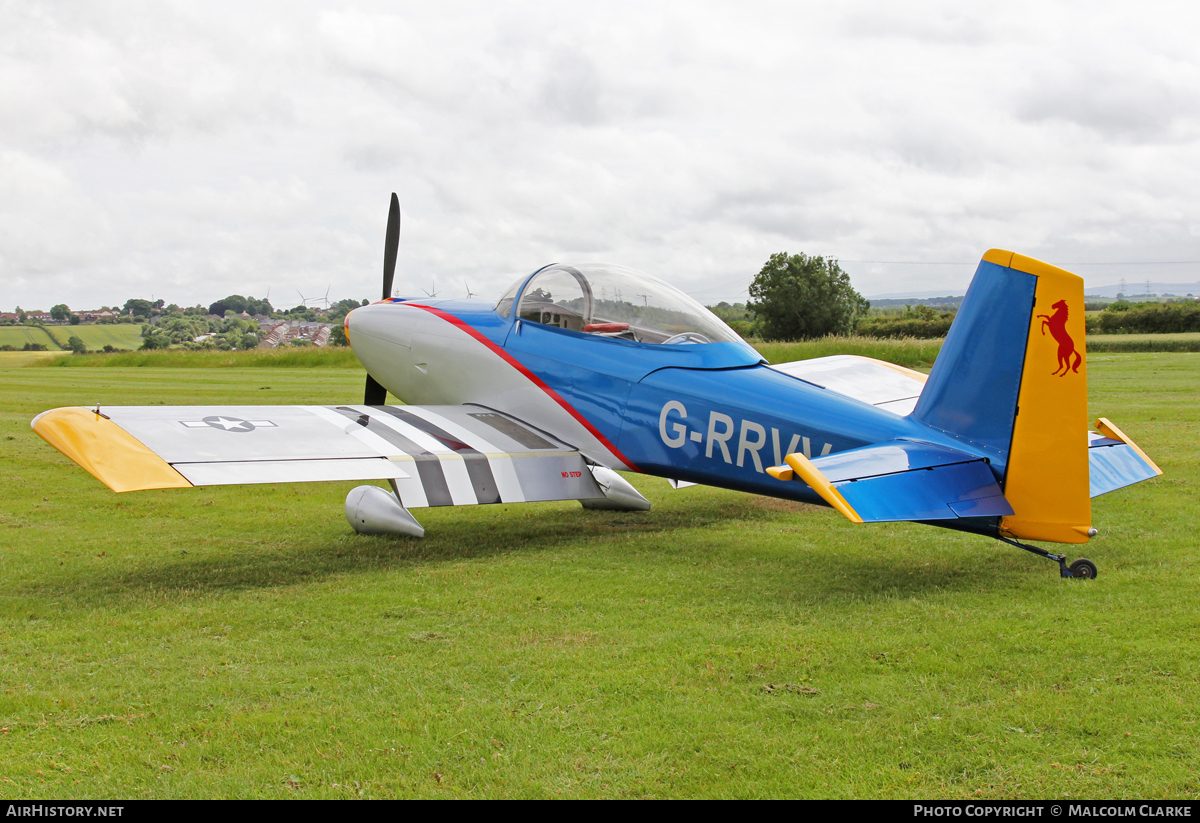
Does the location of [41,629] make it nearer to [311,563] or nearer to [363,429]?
[311,563]

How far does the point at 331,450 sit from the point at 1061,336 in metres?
4.86

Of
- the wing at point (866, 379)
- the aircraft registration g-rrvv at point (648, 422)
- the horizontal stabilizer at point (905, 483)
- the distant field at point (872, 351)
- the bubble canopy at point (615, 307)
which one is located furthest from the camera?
the distant field at point (872, 351)

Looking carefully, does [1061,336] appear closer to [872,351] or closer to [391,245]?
[391,245]

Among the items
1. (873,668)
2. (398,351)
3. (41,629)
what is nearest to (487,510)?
(398,351)

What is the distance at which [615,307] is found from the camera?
24.5 feet

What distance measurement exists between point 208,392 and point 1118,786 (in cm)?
2242

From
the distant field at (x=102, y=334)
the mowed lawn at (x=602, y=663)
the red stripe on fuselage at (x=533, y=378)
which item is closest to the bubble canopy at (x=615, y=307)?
the red stripe on fuselage at (x=533, y=378)

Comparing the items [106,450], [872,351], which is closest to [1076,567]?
[106,450]

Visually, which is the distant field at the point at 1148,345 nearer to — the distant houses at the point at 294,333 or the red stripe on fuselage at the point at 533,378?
the distant houses at the point at 294,333

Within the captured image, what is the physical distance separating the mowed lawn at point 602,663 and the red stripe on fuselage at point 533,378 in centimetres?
74

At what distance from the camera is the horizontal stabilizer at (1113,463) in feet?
18.2

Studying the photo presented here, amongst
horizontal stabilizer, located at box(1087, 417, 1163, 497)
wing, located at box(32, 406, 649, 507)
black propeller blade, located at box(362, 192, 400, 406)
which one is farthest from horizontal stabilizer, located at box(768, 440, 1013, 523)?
black propeller blade, located at box(362, 192, 400, 406)

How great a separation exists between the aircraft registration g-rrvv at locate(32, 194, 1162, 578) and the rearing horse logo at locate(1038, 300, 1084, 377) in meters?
0.01

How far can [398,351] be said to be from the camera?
885 cm
